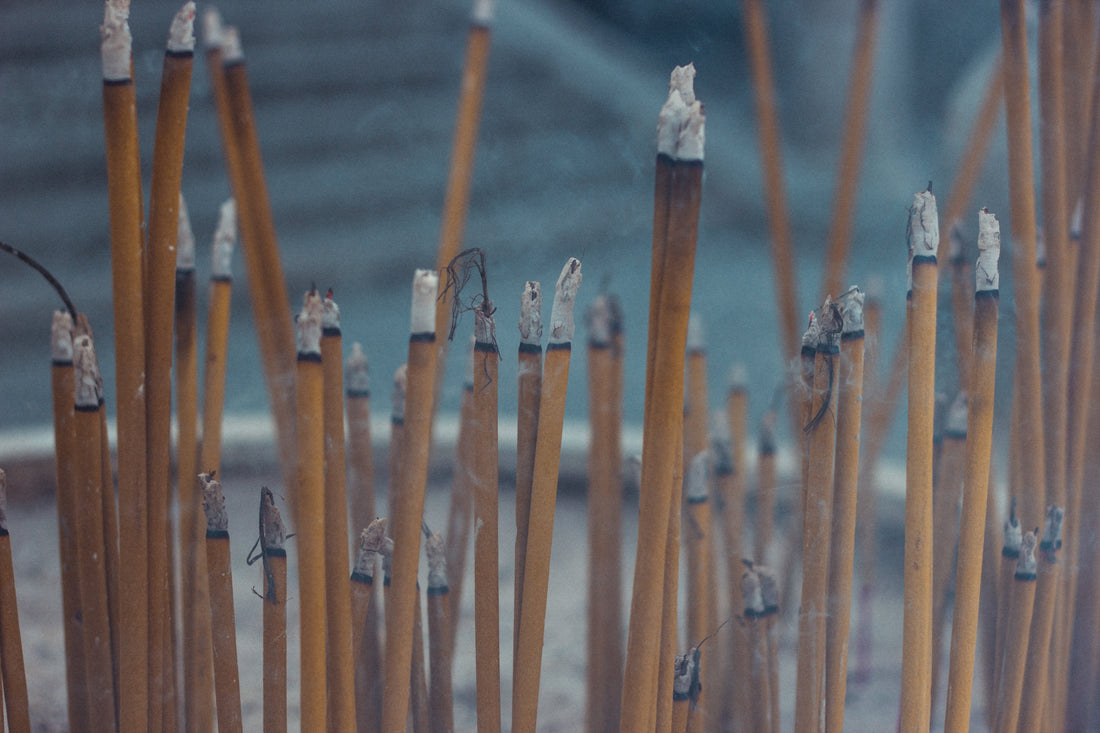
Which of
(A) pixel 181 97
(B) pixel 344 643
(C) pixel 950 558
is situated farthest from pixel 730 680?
(A) pixel 181 97

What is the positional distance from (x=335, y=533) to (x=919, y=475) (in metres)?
0.18

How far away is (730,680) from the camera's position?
43 centimetres

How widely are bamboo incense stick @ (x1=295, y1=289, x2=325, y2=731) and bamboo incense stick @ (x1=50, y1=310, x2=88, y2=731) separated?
0.09 meters

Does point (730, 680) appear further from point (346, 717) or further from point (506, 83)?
point (506, 83)

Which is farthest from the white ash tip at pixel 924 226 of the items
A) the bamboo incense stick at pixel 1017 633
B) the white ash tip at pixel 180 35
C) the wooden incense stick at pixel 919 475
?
the white ash tip at pixel 180 35

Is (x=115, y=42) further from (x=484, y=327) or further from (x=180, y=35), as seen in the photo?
(x=484, y=327)

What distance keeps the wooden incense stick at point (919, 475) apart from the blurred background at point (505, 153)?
0.11 metres

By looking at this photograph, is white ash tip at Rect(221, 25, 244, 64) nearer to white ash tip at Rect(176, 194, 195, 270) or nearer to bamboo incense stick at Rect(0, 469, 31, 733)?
white ash tip at Rect(176, 194, 195, 270)

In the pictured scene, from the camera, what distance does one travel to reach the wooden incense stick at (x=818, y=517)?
0.89 feet

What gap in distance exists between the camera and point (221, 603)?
27cm

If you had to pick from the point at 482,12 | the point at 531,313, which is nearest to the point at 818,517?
the point at 531,313

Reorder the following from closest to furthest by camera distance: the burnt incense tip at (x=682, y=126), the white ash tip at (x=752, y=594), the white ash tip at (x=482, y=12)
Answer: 1. the burnt incense tip at (x=682, y=126)
2. the white ash tip at (x=752, y=594)
3. the white ash tip at (x=482, y=12)

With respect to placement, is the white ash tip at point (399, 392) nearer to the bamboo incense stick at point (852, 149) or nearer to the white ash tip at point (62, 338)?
the white ash tip at point (62, 338)

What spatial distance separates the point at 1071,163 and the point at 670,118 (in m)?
0.21
